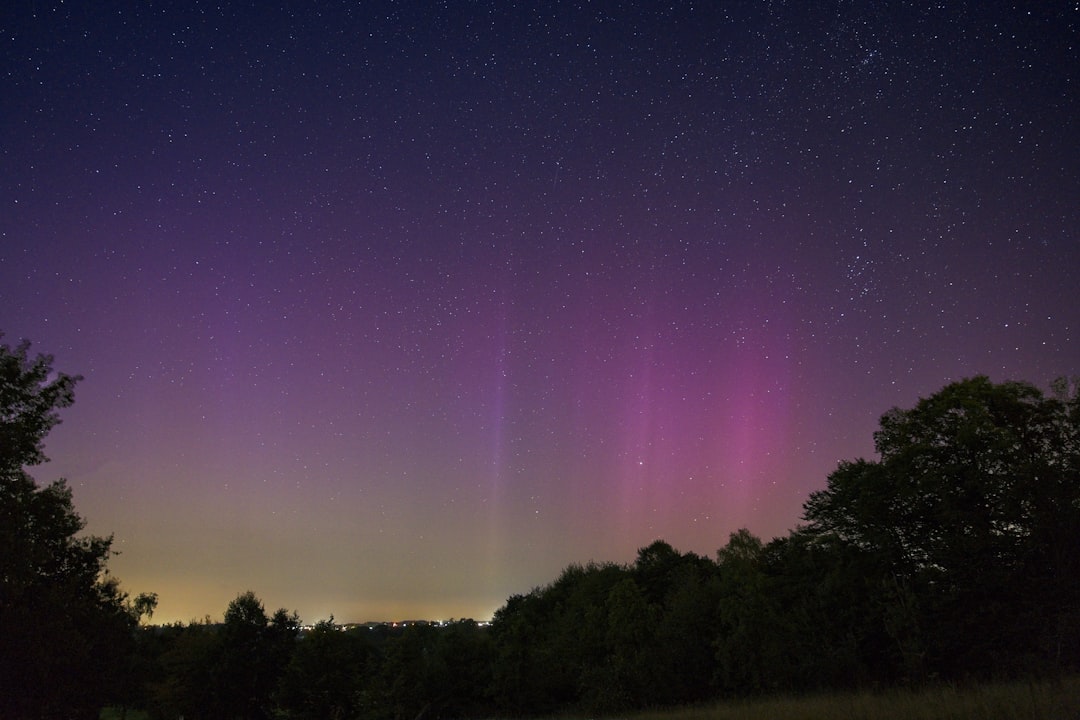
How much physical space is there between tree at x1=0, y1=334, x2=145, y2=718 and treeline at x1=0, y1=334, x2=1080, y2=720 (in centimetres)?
5

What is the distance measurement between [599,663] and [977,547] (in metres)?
18.5

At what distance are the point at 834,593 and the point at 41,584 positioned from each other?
28796mm

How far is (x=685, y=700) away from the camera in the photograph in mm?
29219

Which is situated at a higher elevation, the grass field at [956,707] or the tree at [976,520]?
the tree at [976,520]

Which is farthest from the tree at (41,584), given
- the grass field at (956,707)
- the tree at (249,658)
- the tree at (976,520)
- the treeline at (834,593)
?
the tree at (249,658)

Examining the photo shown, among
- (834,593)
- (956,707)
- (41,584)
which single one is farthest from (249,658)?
(956,707)

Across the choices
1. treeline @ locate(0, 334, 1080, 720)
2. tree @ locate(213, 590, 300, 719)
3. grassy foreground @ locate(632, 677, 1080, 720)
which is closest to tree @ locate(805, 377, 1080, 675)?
treeline @ locate(0, 334, 1080, 720)

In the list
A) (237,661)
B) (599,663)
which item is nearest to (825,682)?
(599,663)

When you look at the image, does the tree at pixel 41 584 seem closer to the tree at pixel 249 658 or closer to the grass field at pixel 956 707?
the grass field at pixel 956 707

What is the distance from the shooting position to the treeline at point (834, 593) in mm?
18125

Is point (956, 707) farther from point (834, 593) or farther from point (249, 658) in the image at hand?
point (249, 658)

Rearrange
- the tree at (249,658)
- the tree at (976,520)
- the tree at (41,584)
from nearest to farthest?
the tree at (41,584), the tree at (976,520), the tree at (249,658)

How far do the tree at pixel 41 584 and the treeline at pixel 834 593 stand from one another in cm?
5

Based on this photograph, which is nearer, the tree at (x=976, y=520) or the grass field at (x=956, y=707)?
the grass field at (x=956, y=707)
